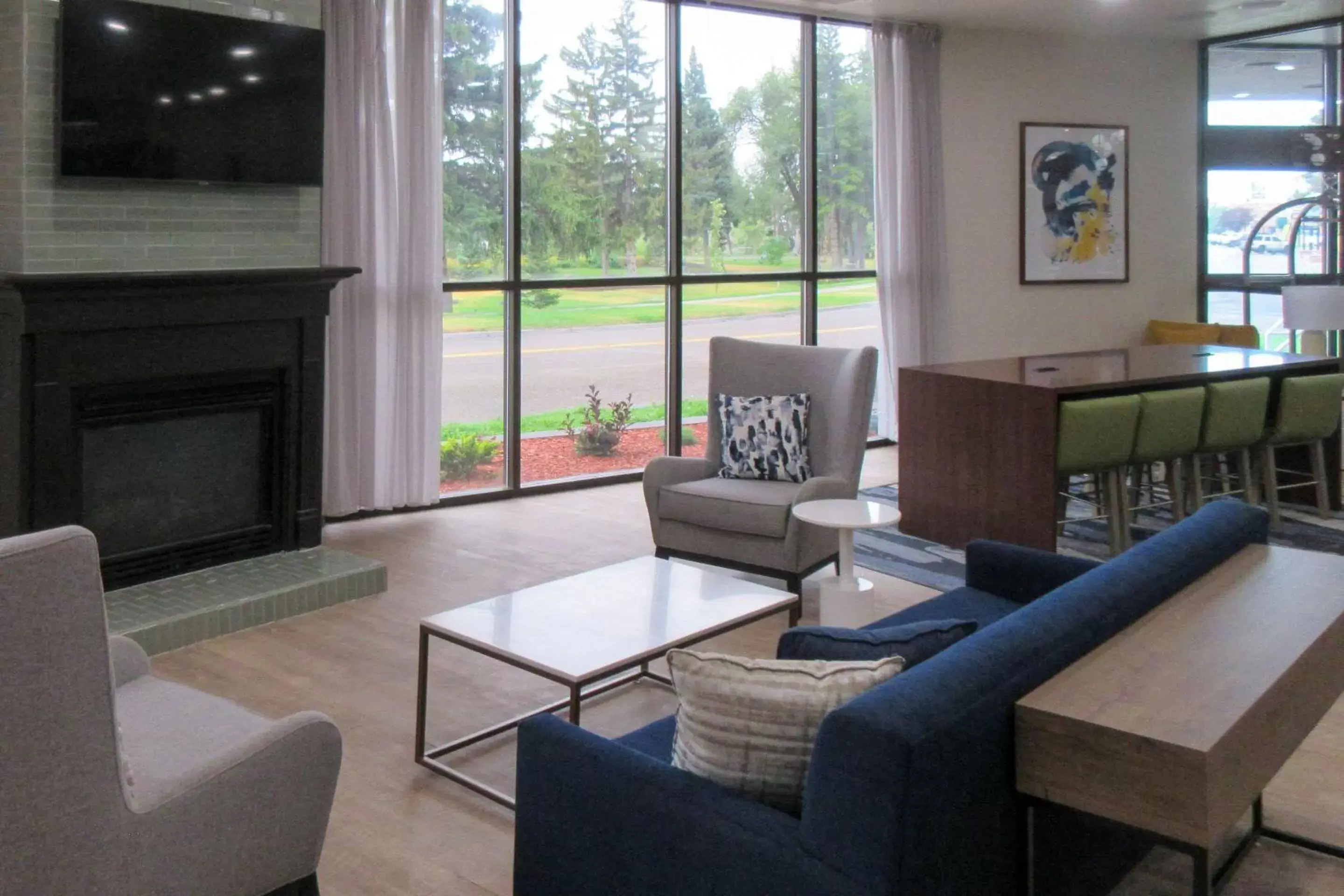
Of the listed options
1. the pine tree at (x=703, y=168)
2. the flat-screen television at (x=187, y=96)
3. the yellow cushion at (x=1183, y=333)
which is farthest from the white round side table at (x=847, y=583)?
the yellow cushion at (x=1183, y=333)

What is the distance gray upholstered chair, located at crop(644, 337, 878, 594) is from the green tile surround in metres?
1.23

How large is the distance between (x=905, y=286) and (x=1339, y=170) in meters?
3.10

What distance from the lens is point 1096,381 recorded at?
5480mm

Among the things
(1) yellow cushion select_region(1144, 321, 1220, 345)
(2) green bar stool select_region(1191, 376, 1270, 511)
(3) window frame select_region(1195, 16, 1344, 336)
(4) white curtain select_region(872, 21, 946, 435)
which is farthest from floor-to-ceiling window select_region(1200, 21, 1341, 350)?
(2) green bar stool select_region(1191, 376, 1270, 511)

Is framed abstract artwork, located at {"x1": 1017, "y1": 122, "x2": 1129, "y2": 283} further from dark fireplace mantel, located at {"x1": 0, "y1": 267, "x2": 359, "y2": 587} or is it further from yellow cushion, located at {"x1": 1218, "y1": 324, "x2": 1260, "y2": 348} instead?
dark fireplace mantel, located at {"x1": 0, "y1": 267, "x2": 359, "y2": 587}

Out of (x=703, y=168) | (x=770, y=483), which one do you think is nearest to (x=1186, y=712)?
(x=770, y=483)

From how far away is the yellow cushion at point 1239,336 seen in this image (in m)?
8.10

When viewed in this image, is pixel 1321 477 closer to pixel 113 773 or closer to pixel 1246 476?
pixel 1246 476

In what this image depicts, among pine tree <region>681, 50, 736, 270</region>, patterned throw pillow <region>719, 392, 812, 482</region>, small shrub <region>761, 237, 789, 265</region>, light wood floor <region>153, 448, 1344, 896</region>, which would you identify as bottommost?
light wood floor <region>153, 448, 1344, 896</region>

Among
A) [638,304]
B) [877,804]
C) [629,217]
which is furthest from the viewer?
[638,304]

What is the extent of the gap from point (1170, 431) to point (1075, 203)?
12.7 feet

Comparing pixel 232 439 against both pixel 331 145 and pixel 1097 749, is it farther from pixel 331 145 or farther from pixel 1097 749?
pixel 1097 749

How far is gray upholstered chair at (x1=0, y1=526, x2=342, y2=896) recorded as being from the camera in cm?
181

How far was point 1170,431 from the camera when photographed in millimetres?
5613
